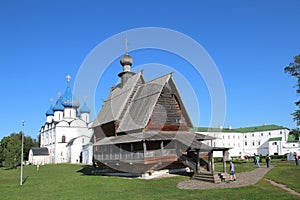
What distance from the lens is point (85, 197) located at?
1694 centimetres

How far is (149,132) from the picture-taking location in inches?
993

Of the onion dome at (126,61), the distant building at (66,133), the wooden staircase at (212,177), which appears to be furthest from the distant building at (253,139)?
the wooden staircase at (212,177)

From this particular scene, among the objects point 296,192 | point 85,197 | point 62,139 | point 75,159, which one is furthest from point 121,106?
point 62,139

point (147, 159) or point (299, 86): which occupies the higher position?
point (299, 86)

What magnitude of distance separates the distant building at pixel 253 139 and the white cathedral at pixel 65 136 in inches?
1335

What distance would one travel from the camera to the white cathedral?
68.1 meters

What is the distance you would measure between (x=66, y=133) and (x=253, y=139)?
5551 centimetres

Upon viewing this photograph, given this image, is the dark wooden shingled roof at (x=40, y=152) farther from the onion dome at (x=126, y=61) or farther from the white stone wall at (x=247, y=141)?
the onion dome at (x=126, y=61)

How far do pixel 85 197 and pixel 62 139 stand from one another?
58248 mm

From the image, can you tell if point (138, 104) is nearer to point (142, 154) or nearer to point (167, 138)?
point (167, 138)

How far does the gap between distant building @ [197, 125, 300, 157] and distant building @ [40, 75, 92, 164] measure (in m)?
33.7

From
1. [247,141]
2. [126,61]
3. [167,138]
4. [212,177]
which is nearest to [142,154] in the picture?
[167,138]

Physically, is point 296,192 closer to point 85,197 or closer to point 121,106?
point 85,197

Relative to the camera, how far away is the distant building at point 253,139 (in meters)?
78.9
